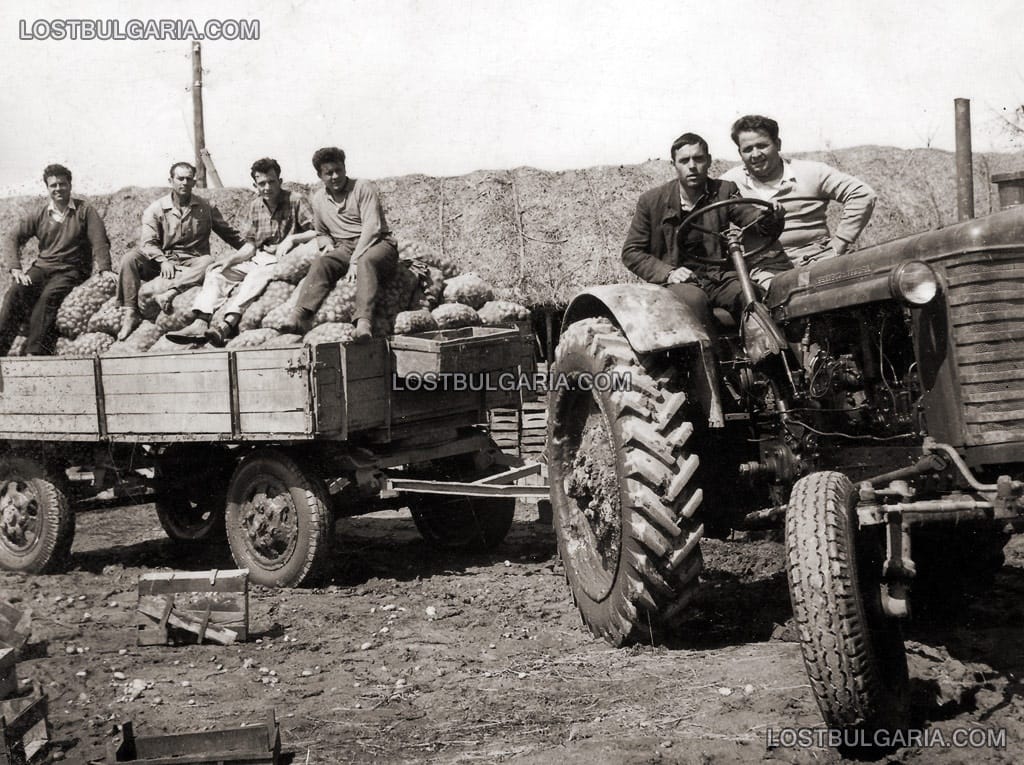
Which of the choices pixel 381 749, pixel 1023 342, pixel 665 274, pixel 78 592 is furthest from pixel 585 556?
pixel 78 592

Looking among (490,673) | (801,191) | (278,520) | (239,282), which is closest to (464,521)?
(278,520)

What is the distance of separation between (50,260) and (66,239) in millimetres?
212

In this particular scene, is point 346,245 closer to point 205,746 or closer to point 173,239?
point 173,239

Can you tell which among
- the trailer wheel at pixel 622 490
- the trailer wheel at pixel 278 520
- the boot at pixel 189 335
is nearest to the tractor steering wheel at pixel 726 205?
the trailer wheel at pixel 622 490

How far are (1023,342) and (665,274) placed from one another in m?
1.95

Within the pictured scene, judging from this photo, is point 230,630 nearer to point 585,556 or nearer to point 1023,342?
point 585,556

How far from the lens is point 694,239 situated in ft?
18.2

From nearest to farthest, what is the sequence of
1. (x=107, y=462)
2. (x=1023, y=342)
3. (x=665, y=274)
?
1. (x=1023, y=342)
2. (x=665, y=274)
3. (x=107, y=462)

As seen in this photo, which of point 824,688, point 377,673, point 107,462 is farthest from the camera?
point 107,462

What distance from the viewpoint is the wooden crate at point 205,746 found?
3623 millimetres

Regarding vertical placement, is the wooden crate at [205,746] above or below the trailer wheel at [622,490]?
below

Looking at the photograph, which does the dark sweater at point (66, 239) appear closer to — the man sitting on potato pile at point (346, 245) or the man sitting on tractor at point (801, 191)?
the man sitting on potato pile at point (346, 245)

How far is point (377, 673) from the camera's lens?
491 centimetres

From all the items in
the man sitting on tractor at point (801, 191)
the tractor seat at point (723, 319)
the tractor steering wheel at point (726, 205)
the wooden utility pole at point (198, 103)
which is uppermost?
the wooden utility pole at point (198, 103)
